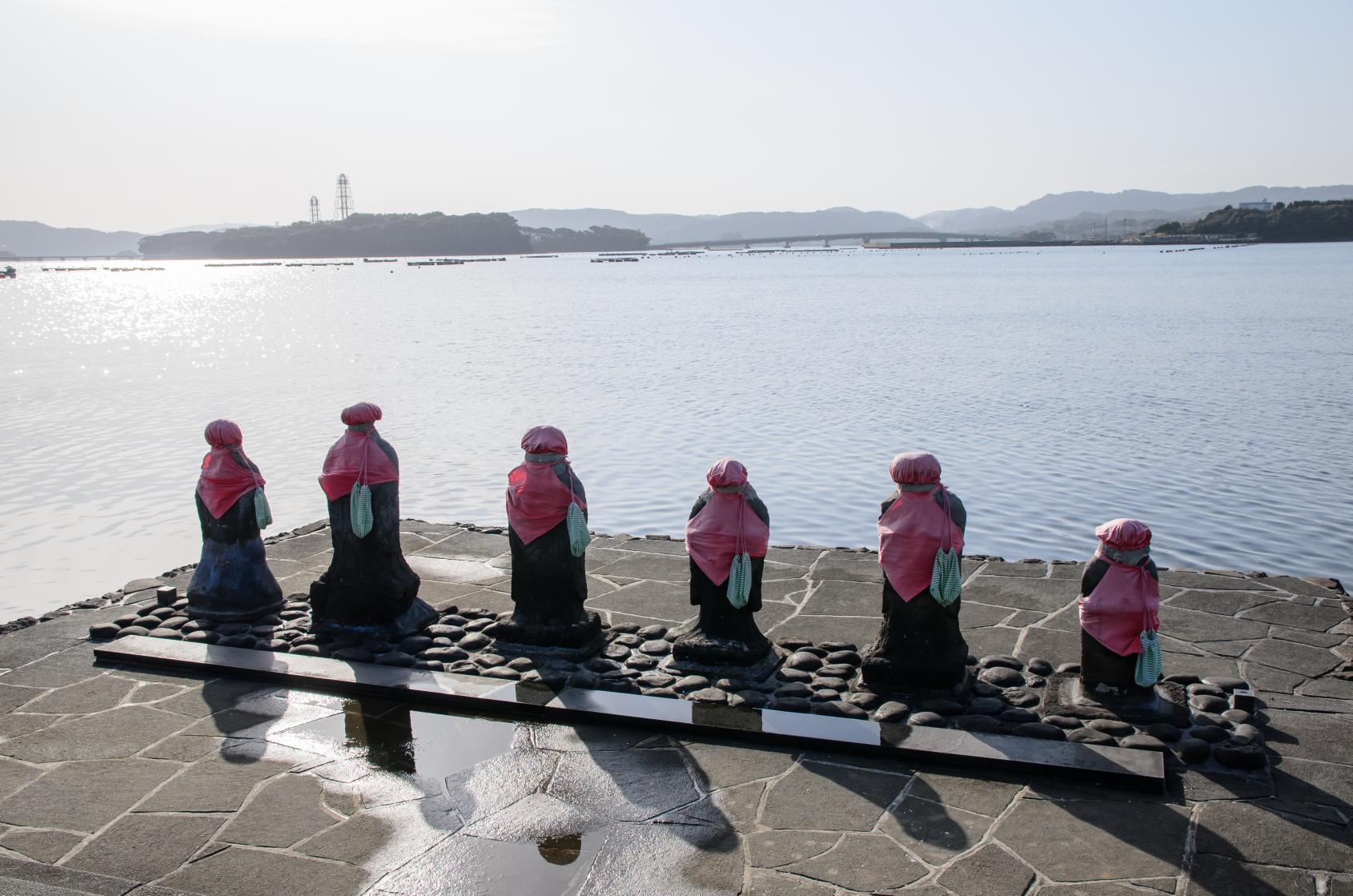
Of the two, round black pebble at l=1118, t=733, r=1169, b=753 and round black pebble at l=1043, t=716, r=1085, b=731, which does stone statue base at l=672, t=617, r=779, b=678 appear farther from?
round black pebble at l=1118, t=733, r=1169, b=753

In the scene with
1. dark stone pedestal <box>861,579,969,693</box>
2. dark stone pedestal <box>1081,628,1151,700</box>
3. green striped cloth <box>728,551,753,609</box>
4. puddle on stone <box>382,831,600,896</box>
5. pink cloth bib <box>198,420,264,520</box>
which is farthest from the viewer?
pink cloth bib <box>198,420,264,520</box>

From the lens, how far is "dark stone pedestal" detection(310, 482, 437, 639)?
862 centimetres

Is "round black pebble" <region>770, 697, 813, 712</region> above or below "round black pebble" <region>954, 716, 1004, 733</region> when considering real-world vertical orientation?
below

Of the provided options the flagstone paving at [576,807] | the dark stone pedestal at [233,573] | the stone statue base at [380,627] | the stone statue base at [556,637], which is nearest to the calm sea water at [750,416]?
the dark stone pedestal at [233,573]

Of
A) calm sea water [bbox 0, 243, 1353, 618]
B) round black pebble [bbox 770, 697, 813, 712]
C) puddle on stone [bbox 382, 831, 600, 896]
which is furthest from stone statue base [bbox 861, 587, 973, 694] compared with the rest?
calm sea water [bbox 0, 243, 1353, 618]

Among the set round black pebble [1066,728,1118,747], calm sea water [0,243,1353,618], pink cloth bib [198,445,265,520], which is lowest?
calm sea water [0,243,1353,618]

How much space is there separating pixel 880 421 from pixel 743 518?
1652 cm

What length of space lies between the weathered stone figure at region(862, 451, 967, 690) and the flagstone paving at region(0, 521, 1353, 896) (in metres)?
0.99

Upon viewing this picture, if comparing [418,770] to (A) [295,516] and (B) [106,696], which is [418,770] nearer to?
(B) [106,696]

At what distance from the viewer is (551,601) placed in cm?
831

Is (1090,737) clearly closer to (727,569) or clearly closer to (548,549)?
(727,569)

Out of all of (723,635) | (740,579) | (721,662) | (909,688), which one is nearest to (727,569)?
(740,579)

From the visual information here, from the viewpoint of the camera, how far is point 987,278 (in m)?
90.4

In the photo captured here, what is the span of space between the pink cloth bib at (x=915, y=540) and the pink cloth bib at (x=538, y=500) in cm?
226
